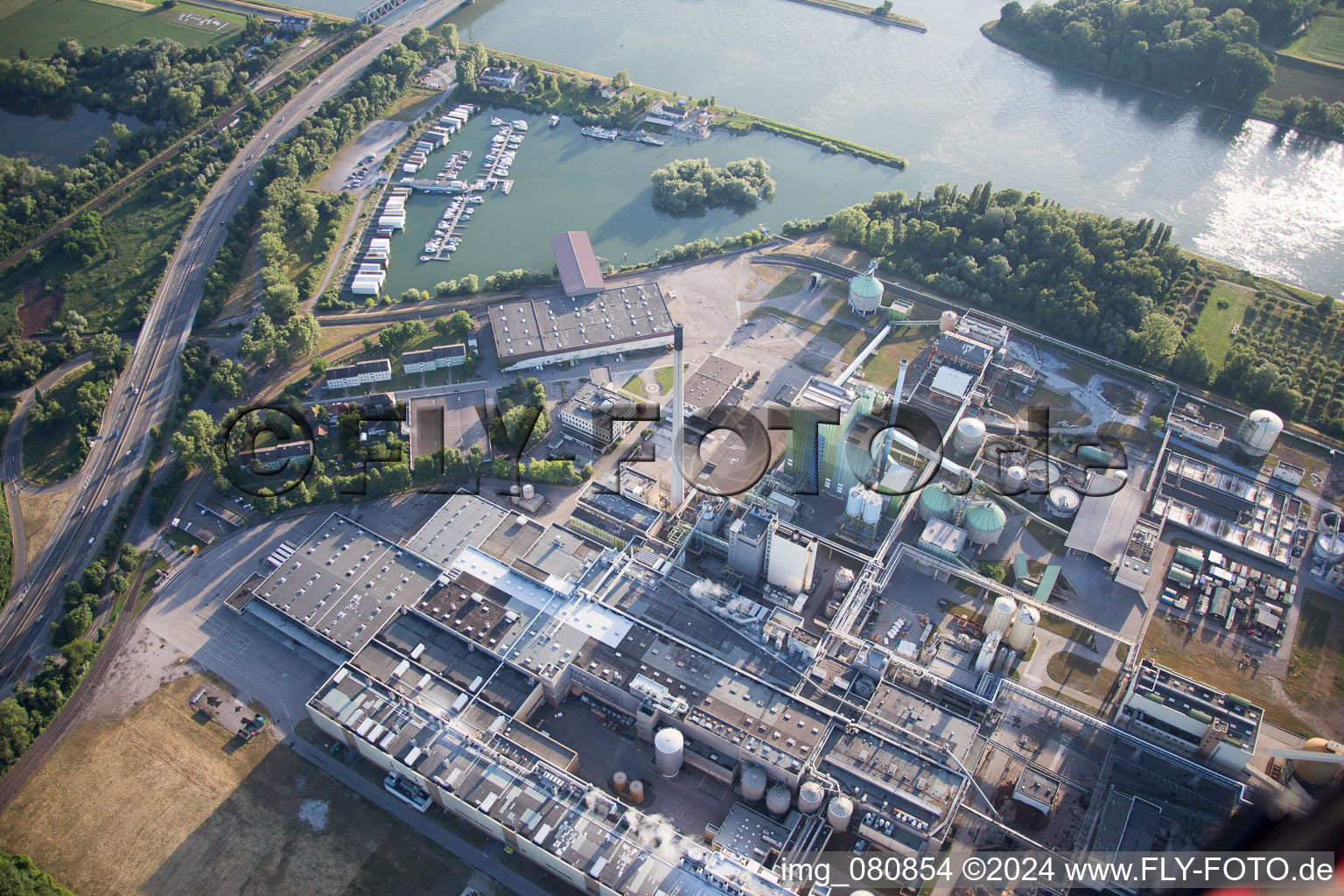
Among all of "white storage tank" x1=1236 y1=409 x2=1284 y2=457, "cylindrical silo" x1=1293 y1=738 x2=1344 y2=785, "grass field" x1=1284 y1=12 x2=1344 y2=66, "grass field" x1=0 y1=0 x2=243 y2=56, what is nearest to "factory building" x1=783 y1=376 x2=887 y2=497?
"white storage tank" x1=1236 y1=409 x2=1284 y2=457

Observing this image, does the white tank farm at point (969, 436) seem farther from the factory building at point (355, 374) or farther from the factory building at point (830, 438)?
the factory building at point (355, 374)

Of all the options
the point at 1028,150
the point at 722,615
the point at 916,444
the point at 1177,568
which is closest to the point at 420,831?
the point at 722,615

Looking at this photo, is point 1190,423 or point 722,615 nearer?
point 722,615

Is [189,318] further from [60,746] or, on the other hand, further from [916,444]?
[916,444]

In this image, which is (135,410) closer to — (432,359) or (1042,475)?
(432,359)

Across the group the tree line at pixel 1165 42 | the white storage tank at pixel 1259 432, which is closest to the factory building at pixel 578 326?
the white storage tank at pixel 1259 432
